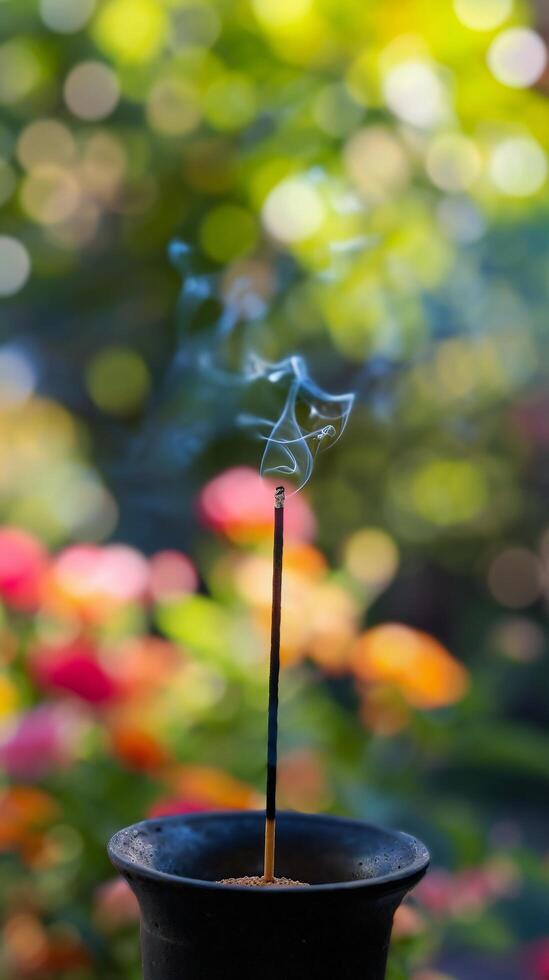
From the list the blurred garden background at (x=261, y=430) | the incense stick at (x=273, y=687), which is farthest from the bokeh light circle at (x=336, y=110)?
the incense stick at (x=273, y=687)

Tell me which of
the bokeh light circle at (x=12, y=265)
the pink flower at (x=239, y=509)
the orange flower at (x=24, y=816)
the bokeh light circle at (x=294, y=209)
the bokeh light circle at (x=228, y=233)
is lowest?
the orange flower at (x=24, y=816)

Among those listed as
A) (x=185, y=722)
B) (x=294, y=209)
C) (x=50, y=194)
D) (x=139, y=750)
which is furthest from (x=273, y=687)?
(x=50, y=194)

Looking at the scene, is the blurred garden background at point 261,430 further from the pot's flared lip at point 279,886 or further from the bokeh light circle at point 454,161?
A: the pot's flared lip at point 279,886

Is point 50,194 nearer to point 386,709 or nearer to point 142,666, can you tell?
point 142,666

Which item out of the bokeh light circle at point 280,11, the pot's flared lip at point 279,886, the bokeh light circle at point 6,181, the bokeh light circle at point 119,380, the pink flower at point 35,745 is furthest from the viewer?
the bokeh light circle at point 119,380

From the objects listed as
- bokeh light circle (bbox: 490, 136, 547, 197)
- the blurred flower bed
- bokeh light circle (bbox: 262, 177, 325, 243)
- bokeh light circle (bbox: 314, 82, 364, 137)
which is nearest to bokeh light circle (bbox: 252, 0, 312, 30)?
bokeh light circle (bbox: 314, 82, 364, 137)

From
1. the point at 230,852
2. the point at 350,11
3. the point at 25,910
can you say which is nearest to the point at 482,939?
the point at 25,910
